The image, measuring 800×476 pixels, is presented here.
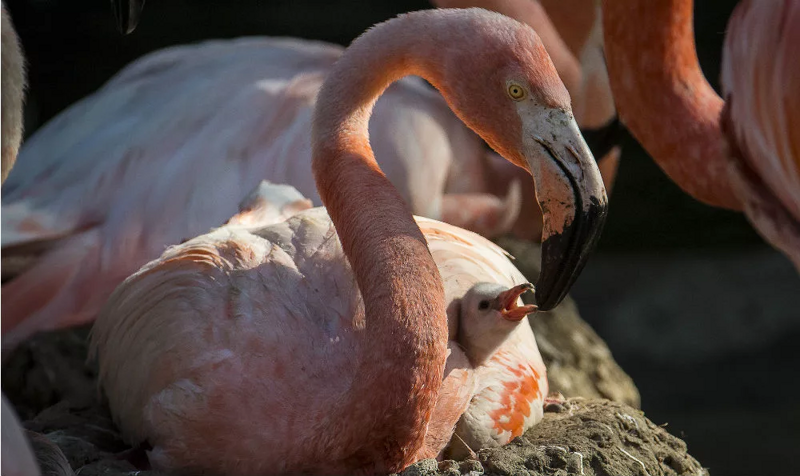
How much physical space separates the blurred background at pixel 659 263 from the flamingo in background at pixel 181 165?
159cm

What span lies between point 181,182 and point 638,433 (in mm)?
1597

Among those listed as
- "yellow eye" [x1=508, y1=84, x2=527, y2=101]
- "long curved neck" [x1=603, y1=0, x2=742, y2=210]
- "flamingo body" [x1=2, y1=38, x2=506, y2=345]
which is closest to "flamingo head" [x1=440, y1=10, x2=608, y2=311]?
"yellow eye" [x1=508, y1=84, x2=527, y2=101]

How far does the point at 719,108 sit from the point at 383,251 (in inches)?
57.3

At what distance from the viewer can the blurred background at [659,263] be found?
515cm

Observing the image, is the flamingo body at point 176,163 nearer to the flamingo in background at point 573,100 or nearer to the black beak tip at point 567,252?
the flamingo in background at point 573,100

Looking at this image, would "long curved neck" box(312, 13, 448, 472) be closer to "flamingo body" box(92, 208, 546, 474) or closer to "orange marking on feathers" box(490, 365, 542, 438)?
"flamingo body" box(92, 208, 546, 474)

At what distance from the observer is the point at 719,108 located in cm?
306

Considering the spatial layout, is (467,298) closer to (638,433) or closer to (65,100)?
(638,433)

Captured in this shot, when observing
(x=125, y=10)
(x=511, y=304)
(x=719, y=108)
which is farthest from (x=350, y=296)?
(x=719, y=108)

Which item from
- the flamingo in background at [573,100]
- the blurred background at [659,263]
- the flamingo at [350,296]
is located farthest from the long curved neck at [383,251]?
the blurred background at [659,263]

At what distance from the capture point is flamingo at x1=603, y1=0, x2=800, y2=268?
2.85m

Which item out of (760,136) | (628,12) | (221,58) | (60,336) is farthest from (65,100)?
(760,136)

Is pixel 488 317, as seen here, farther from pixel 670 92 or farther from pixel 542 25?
pixel 542 25

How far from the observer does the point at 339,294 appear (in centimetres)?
231
